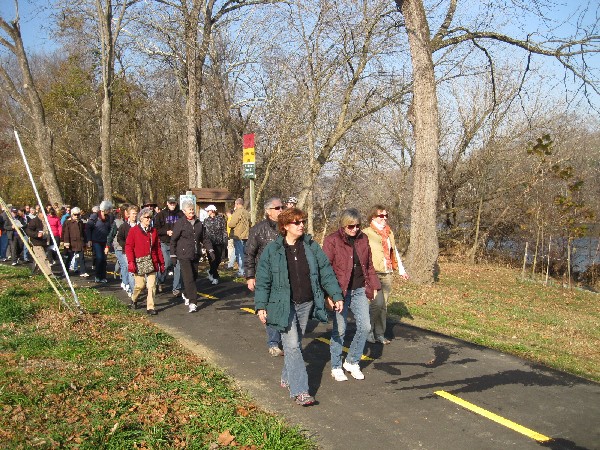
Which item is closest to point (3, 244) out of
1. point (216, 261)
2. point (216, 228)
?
point (216, 228)

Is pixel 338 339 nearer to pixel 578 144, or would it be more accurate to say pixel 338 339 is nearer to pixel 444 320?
pixel 444 320

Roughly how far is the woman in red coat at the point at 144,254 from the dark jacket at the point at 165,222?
7.96 feet

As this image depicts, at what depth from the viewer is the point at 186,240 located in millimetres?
10625

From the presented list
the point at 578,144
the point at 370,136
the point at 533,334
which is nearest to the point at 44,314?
the point at 533,334

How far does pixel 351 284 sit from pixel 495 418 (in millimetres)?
2118

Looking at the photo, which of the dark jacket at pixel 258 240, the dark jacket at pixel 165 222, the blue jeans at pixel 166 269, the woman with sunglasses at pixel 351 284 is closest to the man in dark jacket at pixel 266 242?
the dark jacket at pixel 258 240

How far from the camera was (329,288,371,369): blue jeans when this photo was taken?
6410mm

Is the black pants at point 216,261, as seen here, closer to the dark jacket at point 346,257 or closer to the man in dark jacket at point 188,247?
the man in dark jacket at point 188,247

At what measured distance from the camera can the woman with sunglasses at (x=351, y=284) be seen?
21.2ft

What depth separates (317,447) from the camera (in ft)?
15.6

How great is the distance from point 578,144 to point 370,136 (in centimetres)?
882

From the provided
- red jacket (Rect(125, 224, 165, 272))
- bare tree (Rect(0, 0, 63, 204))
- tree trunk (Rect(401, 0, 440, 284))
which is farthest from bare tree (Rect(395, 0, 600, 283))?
bare tree (Rect(0, 0, 63, 204))

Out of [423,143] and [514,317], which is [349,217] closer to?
[514,317]

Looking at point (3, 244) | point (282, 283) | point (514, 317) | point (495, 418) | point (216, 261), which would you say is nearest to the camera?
point (495, 418)
